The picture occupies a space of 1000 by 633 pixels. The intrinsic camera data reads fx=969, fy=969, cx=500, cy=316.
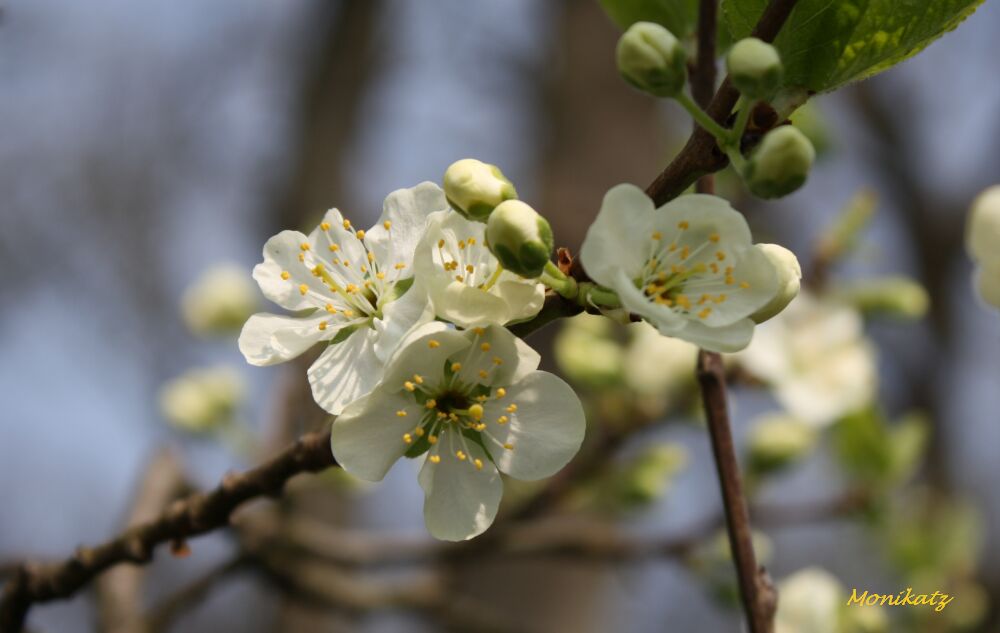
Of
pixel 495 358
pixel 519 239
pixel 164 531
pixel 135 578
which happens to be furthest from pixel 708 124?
pixel 135 578

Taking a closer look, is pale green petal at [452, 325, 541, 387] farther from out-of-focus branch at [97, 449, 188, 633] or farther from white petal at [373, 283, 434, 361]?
out-of-focus branch at [97, 449, 188, 633]

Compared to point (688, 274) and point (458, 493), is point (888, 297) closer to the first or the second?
point (688, 274)

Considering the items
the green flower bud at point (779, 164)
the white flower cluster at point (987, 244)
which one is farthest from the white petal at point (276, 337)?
the white flower cluster at point (987, 244)

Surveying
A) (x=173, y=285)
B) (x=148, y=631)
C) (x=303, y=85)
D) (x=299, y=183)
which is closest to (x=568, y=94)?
(x=299, y=183)

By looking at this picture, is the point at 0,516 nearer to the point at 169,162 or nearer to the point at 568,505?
the point at 169,162

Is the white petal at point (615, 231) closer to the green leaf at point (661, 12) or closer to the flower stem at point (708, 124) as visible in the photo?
the flower stem at point (708, 124)

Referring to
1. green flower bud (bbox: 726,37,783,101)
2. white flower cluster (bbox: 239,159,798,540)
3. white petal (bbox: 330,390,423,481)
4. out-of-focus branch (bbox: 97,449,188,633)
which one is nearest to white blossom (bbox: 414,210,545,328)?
white flower cluster (bbox: 239,159,798,540)
